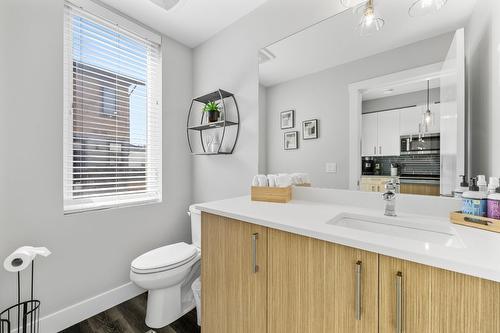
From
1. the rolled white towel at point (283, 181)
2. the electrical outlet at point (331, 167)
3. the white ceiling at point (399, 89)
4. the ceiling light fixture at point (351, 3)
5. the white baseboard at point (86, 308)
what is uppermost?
the ceiling light fixture at point (351, 3)

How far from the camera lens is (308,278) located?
33.5 inches

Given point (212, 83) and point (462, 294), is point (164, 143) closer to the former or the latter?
point (212, 83)

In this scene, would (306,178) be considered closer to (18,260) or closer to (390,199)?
(390,199)

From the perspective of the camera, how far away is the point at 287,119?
1.58 m

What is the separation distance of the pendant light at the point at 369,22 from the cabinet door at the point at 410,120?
0.50 meters

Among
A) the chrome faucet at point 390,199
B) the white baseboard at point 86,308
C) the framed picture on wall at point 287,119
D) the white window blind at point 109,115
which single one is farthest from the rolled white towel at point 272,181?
the white baseboard at point 86,308

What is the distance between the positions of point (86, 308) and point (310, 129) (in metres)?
2.13

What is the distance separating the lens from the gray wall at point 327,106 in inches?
46.5

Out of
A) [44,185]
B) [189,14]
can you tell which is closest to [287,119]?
[189,14]

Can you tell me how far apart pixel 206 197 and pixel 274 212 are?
121 cm

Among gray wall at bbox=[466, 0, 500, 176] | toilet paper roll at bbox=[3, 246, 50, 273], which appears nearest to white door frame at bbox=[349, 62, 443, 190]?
gray wall at bbox=[466, 0, 500, 176]

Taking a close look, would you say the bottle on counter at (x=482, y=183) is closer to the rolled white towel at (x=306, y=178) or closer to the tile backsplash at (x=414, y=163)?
the tile backsplash at (x=414, y=163)

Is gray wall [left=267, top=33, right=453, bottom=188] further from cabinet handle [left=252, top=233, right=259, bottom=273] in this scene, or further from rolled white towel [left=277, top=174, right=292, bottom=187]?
cabinet handle [left=252, top=233, right=259, bottom=273]

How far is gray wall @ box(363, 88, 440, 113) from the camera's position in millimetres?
1072
